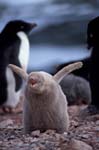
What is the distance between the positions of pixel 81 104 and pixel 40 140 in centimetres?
259

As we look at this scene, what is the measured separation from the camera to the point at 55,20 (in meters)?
9.01

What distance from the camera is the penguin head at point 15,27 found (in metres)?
4.86

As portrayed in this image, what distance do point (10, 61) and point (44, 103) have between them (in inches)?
100

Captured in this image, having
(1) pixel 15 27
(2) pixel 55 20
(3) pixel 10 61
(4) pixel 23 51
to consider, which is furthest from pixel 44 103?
(2) pixel 55 20

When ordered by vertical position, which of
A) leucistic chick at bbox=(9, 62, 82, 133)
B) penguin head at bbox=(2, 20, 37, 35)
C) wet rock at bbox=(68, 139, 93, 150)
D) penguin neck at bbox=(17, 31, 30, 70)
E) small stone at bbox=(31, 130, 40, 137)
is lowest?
wet rock at bbox=(68, 139, 93, 150)

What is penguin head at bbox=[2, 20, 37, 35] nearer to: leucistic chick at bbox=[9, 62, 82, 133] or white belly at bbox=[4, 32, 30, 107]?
white belly at bbox=[4, 32, 30, 107]

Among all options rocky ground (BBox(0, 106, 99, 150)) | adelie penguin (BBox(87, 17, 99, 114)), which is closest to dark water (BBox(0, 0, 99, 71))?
adelie penguin (BBox(87, 17, 99, 114))

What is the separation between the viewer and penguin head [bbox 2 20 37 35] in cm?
486

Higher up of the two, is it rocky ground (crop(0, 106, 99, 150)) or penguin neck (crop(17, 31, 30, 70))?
penguin neck (crop(17, 31, 30, 70))

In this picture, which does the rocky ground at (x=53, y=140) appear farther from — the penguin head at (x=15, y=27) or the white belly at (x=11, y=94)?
the penguin head at (x=15, y=27)

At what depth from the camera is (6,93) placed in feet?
15.8

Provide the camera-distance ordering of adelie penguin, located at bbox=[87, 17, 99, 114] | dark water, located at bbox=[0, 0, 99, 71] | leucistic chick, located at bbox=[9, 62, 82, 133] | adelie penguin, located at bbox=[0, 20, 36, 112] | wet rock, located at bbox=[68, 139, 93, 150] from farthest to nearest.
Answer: dark water, located at bbox=[0, 0, 99, 71], adelie penguin, located at bbox=[0, 20, 36, 112], adelie penguin, located at bbox=[87, 17, 99, 114], leucistic chick, located at bbox=[9, 62, 82, 133], wet rock, located at bbox=[68, 139, 93, 150]

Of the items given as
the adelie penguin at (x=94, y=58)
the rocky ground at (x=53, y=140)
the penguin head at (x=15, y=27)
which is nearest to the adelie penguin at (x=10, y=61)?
the penguin head at (x=15, y=27)

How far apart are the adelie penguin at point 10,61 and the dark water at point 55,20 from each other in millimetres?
2295
